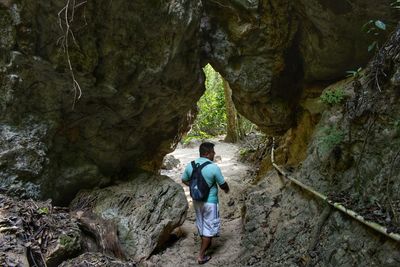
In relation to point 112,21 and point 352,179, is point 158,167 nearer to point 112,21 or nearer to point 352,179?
point 112,21

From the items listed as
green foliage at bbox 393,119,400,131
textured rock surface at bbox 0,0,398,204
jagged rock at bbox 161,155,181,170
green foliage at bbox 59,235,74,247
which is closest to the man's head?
textured rock surface at bbox 0,0,398,204

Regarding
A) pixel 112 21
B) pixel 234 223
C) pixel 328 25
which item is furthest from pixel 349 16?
pixel 234 223

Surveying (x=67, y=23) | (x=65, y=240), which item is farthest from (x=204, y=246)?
(x=67, y=23)

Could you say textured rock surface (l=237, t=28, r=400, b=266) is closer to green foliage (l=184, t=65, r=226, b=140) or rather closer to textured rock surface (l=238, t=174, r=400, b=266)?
textured rock surface (l=238, t=174, r=400, b=266)

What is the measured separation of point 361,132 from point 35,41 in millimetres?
4916

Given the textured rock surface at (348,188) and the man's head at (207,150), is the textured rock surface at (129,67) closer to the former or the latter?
the textured rock surface at (348,188)

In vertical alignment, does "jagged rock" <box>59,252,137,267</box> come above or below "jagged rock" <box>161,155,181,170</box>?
above

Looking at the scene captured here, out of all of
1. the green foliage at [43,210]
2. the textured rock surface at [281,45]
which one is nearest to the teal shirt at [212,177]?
the textured rock surface at [281,45]

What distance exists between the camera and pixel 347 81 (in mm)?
6000

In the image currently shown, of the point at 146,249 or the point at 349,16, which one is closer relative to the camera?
the point at 349,16

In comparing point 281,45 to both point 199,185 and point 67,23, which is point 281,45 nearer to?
point 199,185

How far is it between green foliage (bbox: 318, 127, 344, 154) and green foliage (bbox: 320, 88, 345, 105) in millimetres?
437

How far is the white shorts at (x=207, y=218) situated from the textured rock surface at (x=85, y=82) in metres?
2.23

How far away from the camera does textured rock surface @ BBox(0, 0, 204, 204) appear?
538 centimetres
